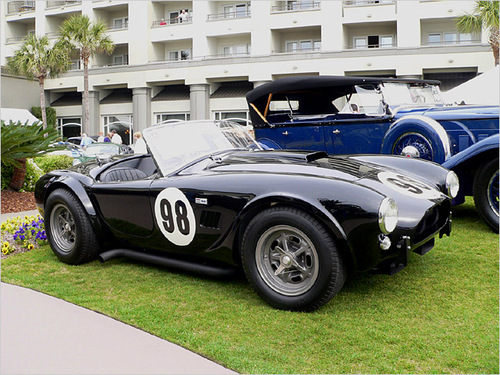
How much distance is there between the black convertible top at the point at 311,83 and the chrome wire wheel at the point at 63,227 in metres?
4.86

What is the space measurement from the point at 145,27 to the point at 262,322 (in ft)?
106

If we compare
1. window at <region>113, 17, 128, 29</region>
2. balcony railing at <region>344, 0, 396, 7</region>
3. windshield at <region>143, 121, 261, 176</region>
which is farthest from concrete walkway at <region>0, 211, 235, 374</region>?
window at <region>113, 17, 128, 29</region>

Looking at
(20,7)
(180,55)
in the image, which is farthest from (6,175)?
(20,7)

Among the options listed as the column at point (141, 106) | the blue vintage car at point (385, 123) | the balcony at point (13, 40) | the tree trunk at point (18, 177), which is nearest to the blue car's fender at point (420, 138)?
the blue vintage car at point (385, 123)

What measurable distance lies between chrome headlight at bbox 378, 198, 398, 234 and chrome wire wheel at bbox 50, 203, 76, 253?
2.87 m

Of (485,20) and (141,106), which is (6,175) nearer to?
(485,20)

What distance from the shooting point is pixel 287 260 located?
3.24 m

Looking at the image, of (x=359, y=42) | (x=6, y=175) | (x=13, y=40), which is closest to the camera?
(x=6, y=175)

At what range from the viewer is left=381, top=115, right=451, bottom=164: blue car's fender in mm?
6293

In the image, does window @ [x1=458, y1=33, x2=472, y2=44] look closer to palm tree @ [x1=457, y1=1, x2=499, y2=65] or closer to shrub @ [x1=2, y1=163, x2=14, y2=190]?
palm tree @ [x1=457, y1=1, x2=499, y2=65]

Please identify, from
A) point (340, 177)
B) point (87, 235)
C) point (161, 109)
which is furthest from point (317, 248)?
point (161, 109)

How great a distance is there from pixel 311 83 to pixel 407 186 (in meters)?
4.91

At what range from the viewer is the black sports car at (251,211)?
10.1ft

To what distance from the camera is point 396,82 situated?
7980mm
